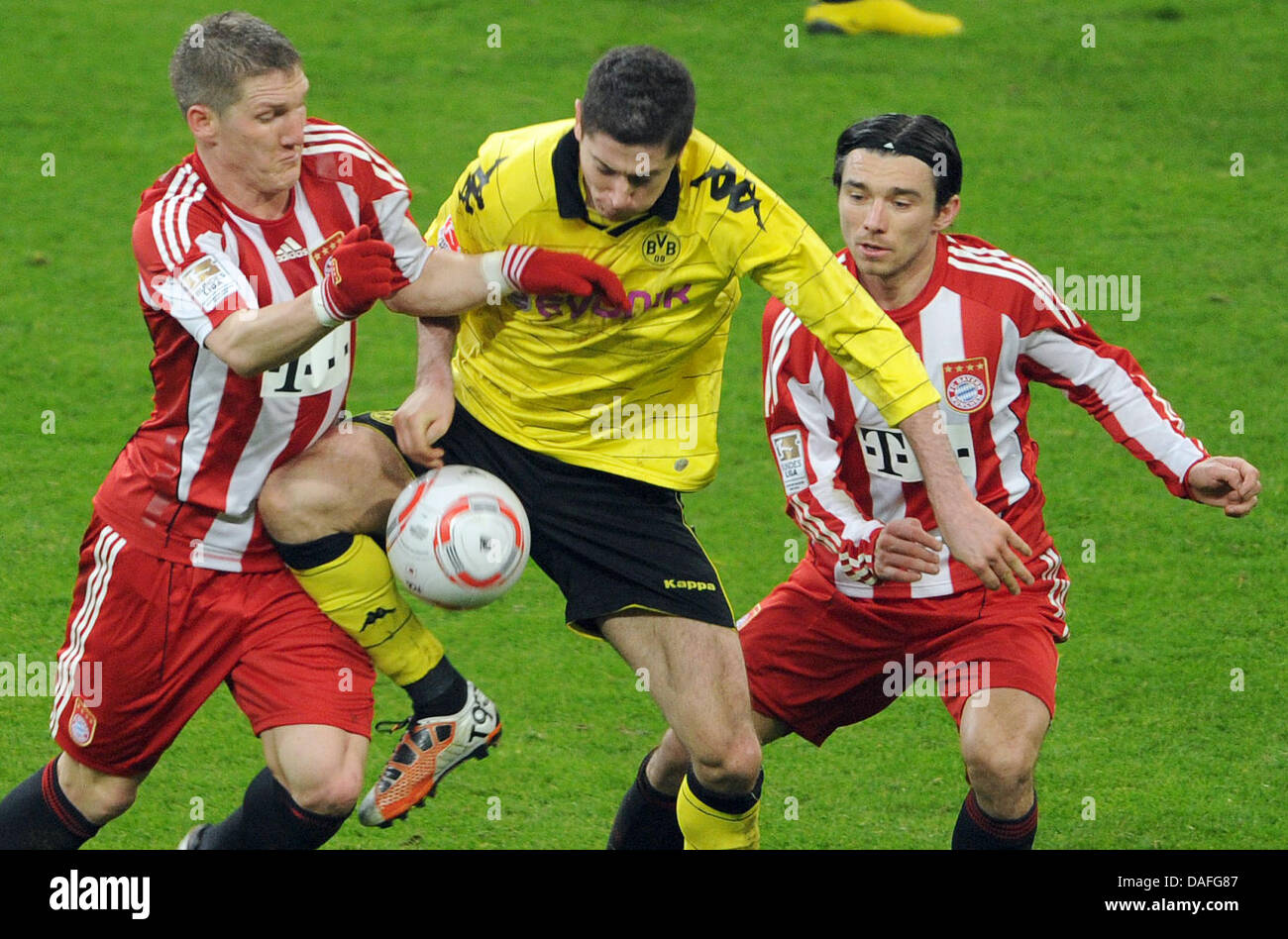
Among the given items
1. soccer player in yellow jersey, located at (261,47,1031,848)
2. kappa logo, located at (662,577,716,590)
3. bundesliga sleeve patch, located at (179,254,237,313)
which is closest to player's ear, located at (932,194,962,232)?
soccer player in yellow jersey, located at (261,47,1031,848)

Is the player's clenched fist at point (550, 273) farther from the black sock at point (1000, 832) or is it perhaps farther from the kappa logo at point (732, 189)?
the black sock at point (1000, 832)

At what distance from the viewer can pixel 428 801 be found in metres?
5.09

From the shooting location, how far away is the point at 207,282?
380 cm

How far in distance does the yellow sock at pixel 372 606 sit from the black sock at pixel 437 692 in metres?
0.03

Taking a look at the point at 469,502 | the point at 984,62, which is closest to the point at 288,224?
the point at 469,502

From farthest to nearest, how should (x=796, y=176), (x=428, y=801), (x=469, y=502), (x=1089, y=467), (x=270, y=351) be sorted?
(x=796, y=176) → (x=1089, y=467) → (x=428, y=801) → (x=469, y=502) → (x=270, y=351)

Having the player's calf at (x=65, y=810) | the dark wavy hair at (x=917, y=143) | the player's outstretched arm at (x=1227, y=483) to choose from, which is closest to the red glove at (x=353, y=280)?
the dark wavy hair at (x=917, y=143)

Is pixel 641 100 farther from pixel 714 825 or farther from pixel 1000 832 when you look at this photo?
pixel 1000 832

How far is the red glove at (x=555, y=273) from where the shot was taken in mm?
4020

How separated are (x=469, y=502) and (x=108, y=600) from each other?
956 mm

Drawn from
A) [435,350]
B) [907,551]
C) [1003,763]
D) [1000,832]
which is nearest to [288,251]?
[435,350]

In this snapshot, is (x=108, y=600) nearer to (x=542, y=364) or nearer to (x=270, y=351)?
(x=270, y=351)

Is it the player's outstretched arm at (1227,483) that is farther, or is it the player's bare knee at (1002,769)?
the player's outstretched arm at (1227,483)

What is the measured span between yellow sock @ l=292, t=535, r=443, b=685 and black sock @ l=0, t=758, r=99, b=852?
0.84 m
